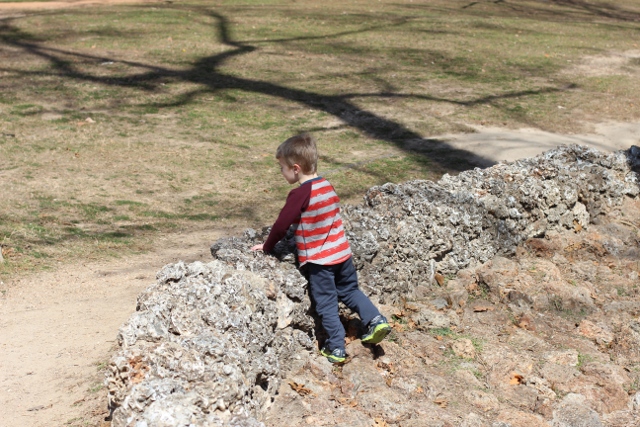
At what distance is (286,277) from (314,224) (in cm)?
31

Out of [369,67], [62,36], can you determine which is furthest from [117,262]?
[62,36]

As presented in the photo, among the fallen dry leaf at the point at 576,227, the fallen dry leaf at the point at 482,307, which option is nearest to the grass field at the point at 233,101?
the fallen dry leaf at the point at 576,227

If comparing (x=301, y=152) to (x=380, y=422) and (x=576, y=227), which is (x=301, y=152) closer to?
(x=380, y=422)

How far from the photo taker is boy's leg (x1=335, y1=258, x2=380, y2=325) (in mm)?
4340

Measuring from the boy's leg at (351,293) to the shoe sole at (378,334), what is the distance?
0.30 ft

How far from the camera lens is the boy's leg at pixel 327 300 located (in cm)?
425

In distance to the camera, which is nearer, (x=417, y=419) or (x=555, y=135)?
(x=417, y=419)

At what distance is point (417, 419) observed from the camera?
3.88 m

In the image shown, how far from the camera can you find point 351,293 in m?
4.41

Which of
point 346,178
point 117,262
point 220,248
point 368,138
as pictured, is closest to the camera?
point 220,248

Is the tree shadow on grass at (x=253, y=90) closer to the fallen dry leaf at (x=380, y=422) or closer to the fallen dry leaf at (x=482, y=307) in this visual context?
the fallen dry leaf at (x=482, y=307)

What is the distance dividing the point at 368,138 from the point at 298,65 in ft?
13.2

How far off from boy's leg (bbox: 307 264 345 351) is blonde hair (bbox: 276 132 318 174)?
537 millimetres

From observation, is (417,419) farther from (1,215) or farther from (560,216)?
(1,215)
